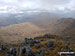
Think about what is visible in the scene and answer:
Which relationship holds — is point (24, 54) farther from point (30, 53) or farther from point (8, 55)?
point (8, 55)

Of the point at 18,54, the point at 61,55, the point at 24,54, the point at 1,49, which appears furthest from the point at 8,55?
the point at 61,55

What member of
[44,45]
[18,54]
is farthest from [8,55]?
[44,45]

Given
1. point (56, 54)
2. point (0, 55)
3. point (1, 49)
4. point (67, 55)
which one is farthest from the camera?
point (1, 49)

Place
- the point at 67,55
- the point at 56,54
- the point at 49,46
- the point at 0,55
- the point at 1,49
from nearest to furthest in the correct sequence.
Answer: the point at 67,55 → the point at 56,54 → the point at 0,55 → the point at 49,46 → the point at 1,49

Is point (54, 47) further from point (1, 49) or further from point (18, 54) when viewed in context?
point (1, 49)

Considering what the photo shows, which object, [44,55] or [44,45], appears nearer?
[44,55]

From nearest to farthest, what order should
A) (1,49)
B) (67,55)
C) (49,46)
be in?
(67,55), (49,46), (1,49)

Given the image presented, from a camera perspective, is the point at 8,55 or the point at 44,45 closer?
the point at 8,55

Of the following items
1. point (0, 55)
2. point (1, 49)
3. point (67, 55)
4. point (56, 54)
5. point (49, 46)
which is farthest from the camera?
point (1, 49)

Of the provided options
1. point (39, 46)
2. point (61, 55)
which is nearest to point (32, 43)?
point (39, 46)
